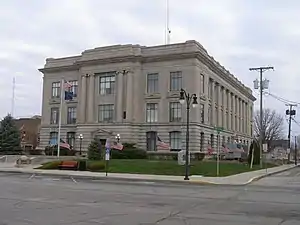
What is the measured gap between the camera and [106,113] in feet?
247

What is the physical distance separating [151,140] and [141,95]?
749cm

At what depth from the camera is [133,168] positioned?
39.2 metres

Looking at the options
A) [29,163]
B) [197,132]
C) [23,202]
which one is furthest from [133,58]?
[23,202]

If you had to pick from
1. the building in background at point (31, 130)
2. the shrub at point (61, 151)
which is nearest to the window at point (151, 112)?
the shrub at point (61, 151)

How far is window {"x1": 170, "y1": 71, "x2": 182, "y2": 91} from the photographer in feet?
234

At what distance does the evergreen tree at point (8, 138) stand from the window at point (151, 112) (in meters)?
20.6

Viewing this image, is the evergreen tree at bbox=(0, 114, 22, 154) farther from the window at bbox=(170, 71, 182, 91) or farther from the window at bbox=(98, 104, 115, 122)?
the window at bbox=(170, 71, 182, 91)

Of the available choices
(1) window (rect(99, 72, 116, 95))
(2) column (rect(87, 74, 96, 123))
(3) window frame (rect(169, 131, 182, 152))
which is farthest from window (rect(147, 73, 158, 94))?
Answer: (2) column (rect(87, 74, 96, 123))

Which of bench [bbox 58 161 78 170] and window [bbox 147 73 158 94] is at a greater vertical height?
window [bbox 147 73 158 94]

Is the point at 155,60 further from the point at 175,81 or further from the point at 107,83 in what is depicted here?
the point at 107,83

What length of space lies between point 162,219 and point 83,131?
6514 centimetres

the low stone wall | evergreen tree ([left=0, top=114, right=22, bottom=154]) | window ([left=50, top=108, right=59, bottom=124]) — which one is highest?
window ([left=50, top=108, right=59, bottom=124])

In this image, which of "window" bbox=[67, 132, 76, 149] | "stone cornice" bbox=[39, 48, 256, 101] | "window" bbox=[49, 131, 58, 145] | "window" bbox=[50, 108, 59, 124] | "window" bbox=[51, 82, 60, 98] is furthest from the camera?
"window" bbox=[51, 82, 60, 98]

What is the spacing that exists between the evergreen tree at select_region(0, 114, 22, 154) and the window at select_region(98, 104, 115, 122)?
13582 millimetres
